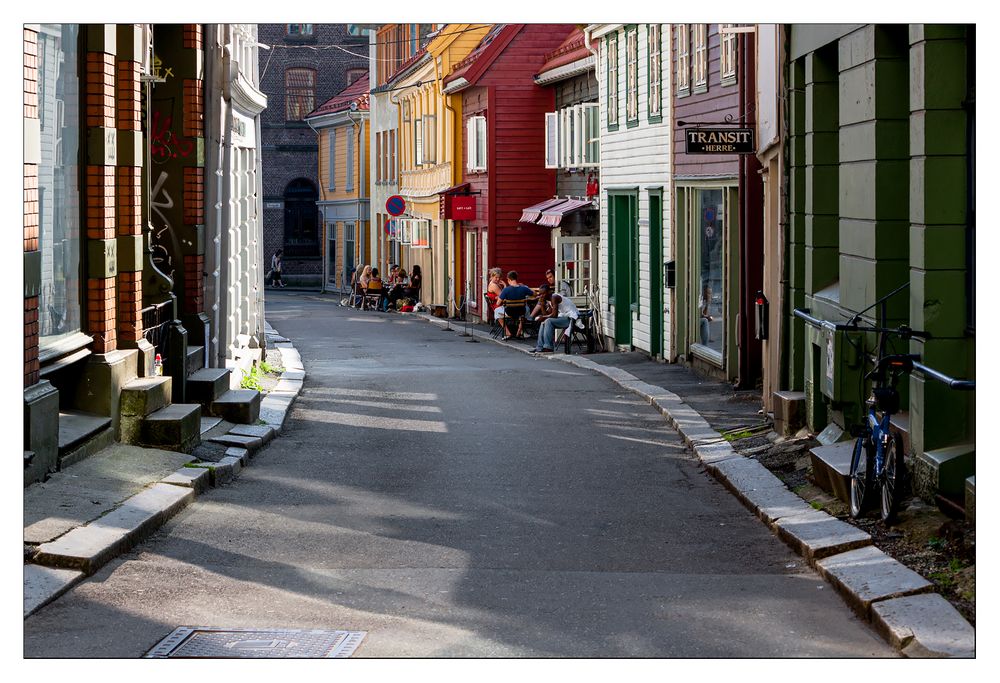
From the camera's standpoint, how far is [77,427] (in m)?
11.2

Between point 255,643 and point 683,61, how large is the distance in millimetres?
16248

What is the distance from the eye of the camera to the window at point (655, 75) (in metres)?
23.2

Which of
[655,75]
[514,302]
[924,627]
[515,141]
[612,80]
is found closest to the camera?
[924,627]

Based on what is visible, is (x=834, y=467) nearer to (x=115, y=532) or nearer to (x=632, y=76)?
(x=115, y=532)

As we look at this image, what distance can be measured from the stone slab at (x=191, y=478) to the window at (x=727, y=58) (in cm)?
968

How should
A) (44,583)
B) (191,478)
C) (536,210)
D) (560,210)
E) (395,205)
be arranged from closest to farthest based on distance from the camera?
(44,583), (191,478), (560,210), (536,210), (395,205)

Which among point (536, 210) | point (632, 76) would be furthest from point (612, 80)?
point (536, 210)

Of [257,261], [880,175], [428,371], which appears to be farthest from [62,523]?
[257,261]

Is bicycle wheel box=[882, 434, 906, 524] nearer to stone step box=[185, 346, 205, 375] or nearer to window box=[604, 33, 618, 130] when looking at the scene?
stone step box=[185, 346, 205, 375]

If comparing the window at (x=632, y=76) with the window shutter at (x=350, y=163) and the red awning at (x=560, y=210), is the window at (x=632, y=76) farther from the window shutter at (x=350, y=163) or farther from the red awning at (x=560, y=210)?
the window shutter at (x=350, y=163)

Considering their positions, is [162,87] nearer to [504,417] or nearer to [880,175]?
[504,417]

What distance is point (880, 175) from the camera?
35.6ft

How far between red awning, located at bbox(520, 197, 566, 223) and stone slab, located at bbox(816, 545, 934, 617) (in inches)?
971

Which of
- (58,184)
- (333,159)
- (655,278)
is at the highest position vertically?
(333,159)
